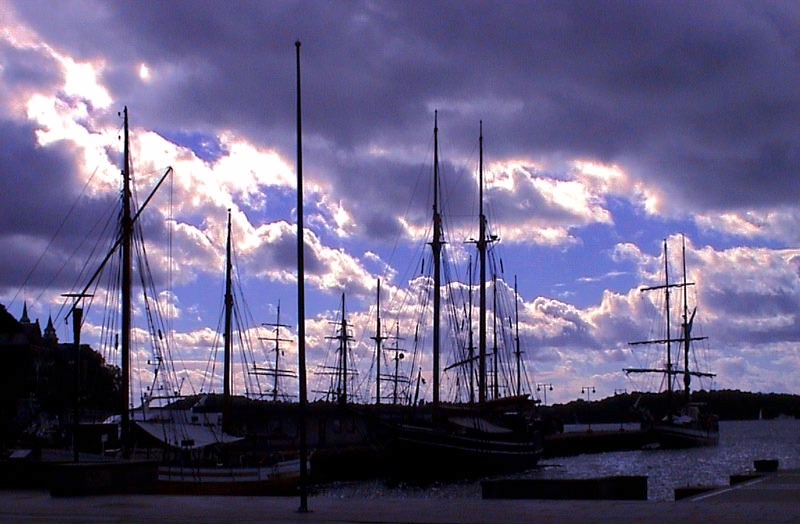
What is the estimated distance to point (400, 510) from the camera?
23812mm

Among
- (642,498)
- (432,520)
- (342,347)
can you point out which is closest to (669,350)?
(342,347)

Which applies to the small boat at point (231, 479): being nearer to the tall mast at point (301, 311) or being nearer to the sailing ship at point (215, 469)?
the sailing ship at point (215, 469)

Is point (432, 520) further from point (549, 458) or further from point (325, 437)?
point (549, 458)

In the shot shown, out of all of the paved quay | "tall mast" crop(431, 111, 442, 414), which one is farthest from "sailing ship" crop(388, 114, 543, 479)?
the paved quay

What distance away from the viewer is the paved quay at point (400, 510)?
2086 cm

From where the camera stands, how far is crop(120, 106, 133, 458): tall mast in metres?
46.3

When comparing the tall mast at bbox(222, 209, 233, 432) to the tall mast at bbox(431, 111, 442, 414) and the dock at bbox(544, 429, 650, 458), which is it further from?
the dock at bbox(544, 429, 650, 458)

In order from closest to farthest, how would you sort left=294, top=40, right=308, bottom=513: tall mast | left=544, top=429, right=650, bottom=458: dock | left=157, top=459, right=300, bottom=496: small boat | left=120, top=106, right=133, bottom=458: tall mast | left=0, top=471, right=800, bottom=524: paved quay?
left=0, top=471, right=800, bottom=524: paved quay, left=294, top=40, right=308, bottom=513: tall mast, left=157, top=459, right=300, bottom=496: small boat, left=120, top=106, right=133, bottom=458: tall mast, left=544, top=429, right=650, bottom=458: dock

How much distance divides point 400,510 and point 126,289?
29.0 meters

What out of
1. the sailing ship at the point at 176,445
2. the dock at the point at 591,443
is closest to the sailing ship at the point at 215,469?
the sailing ship at the point at 176,445

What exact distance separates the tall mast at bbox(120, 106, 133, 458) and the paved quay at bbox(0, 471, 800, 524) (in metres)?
17.8

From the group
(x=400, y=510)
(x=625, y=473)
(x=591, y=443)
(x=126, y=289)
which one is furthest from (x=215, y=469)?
(x=591, y=443)

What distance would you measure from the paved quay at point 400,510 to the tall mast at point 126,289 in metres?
17.8

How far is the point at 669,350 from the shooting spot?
502ft
